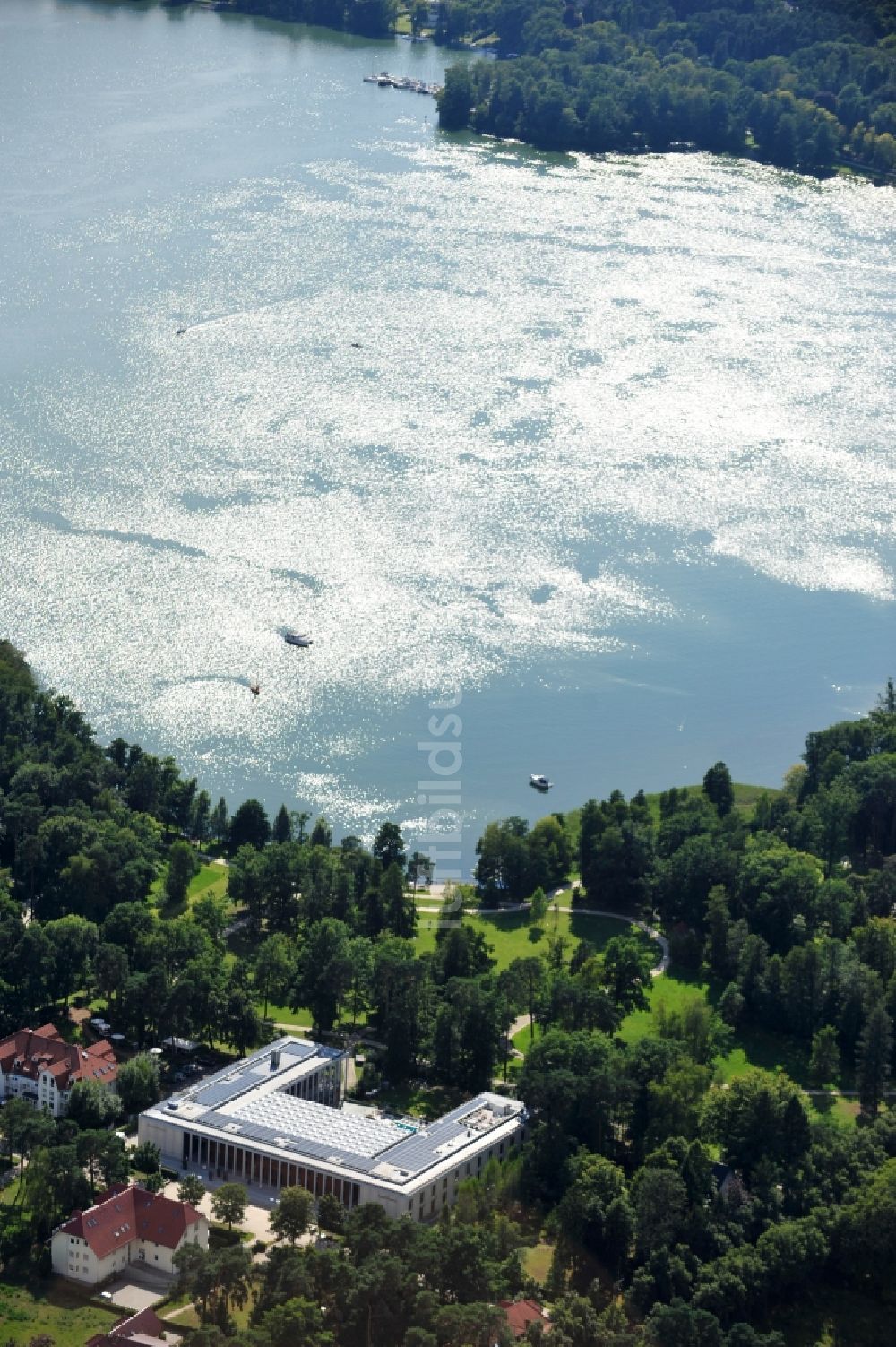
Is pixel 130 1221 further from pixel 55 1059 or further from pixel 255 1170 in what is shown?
pixel 55 1059

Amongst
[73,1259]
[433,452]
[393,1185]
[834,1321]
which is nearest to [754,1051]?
[834,1321]

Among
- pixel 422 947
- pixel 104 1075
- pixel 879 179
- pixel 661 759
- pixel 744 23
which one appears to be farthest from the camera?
pixel 744 23

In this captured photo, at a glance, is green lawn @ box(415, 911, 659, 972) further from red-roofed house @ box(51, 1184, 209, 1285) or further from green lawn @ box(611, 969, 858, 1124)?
red-roofed house @ box(51, 1184, 209, 1285)

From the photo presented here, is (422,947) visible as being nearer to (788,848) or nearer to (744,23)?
(788,848)

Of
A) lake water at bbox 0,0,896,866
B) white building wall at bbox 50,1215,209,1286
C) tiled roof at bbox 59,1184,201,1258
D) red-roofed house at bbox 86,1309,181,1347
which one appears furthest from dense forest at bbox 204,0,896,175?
red-roofed house at bbox 86,1309,181,1347

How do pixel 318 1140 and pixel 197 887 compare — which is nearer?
pixel 318 1140

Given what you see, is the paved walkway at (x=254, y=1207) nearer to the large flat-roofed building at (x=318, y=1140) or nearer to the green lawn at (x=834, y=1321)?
the large flat-roofed building at (x=318, y=1140)

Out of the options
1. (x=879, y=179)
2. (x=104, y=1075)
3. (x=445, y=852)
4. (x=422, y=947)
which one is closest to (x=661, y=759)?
(x=445, y=852)
